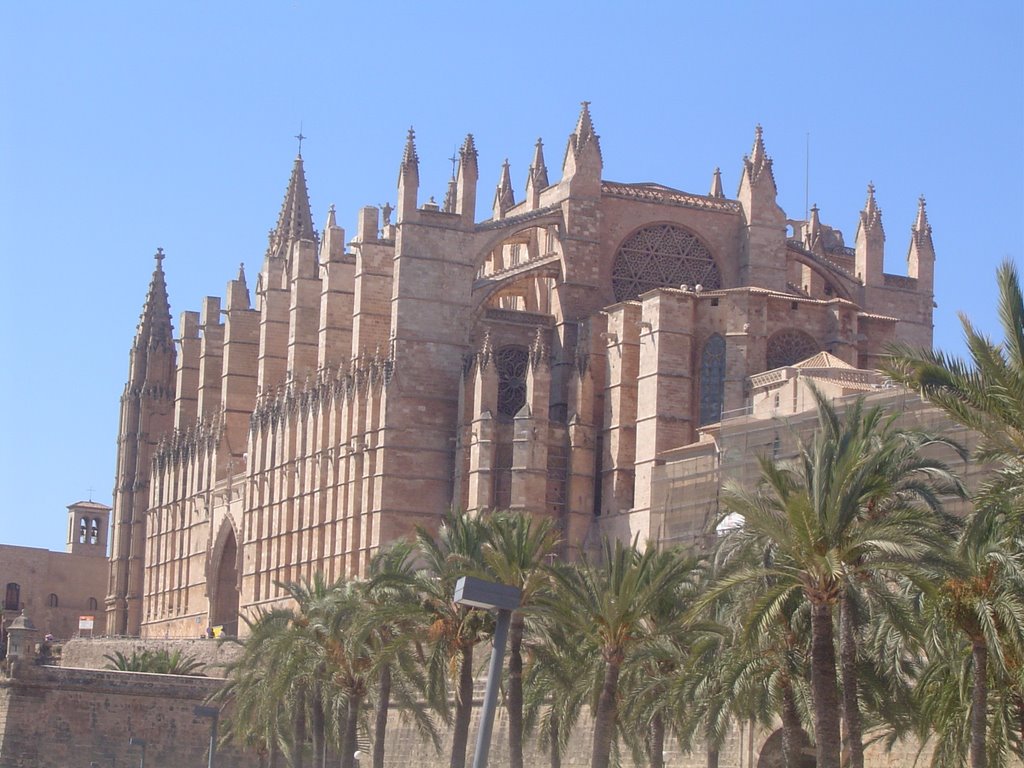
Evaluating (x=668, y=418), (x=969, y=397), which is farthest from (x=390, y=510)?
(x=969, y=397)

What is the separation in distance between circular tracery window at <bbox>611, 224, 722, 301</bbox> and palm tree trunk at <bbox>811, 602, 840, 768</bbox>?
34.8 m

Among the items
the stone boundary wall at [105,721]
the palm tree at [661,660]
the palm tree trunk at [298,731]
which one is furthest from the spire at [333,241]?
the palm tree at [661,660]

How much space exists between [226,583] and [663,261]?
20.1 m

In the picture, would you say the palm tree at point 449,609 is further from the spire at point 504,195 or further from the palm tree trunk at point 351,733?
the spire at point 504,195

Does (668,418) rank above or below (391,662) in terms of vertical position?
above

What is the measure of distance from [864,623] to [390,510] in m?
30.9

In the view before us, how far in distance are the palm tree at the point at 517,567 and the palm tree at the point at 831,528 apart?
18.7 ft

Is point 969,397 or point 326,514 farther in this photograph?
point 326,514

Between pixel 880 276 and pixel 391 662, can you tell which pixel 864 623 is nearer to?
pixel 391 662

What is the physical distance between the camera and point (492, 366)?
53688 mm

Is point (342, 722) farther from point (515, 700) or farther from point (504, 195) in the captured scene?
point (504, 195)

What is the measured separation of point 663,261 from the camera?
58.7 meters

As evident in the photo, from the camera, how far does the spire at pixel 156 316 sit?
82.4m

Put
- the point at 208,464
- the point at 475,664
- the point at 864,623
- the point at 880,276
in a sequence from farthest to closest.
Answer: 1. the point at 208,464
2. the point at 880,276
3. the point at 475,664
4. the point at 864,623
